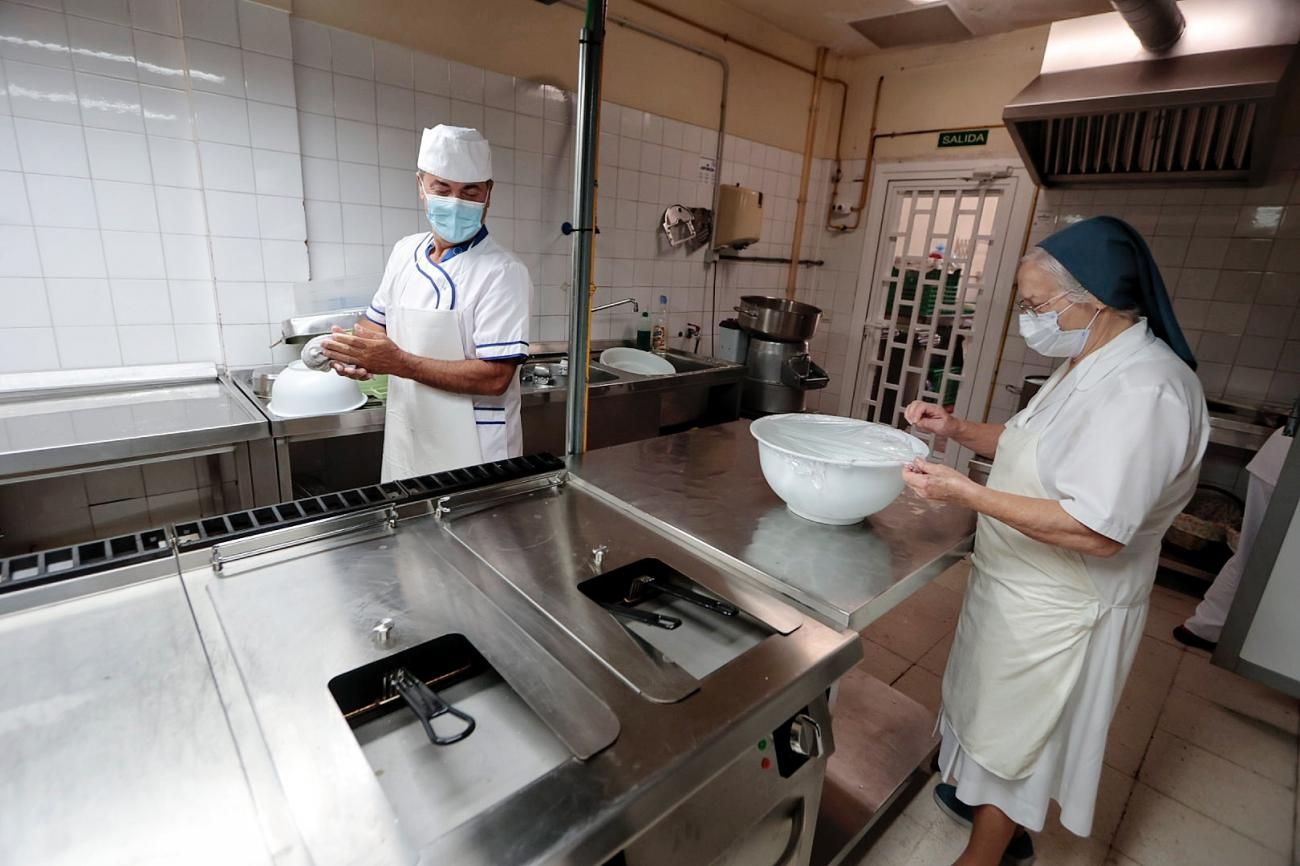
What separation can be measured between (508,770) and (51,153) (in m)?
2.26

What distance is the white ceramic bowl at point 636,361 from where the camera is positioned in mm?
3084

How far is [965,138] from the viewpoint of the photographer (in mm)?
3619

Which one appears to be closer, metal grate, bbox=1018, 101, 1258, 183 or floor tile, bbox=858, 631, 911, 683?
floor tile, bbox=858, 631, 911, 683

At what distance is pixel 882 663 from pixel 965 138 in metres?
3.01

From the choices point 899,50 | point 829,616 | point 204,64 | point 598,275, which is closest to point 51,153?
point 204,64

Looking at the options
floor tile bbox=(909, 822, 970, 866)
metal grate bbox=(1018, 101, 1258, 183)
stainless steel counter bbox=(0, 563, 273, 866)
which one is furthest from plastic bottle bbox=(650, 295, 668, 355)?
stainless steel counter bbox=(0, 563, 273, 866)

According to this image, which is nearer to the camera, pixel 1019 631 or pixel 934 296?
pixel 1019 631

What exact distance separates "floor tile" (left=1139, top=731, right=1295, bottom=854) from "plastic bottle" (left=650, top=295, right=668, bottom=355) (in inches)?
102

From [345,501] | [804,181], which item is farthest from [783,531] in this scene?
[804,181]

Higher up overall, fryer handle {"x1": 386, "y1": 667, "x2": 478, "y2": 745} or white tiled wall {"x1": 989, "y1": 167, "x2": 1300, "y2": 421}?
white tiled wall {"x1": 989, "y1": 167, "x2": 1300, "y2": 421}

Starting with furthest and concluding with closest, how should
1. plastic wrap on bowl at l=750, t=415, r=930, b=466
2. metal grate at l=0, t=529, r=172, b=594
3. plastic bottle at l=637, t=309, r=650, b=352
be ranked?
A: plastic bottle at l=637, t=309, r=650, b=352
plastic wrap on bowl at l=750, t=415, r=930, b=466
metal grate at l=0, t=529, r=172, b=594

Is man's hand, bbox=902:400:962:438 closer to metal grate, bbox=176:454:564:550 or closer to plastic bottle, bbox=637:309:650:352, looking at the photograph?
metal grate, bbox=176:454:564:550

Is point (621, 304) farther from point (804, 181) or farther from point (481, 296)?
point (804, 181)

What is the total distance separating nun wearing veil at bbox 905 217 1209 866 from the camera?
105 cm
